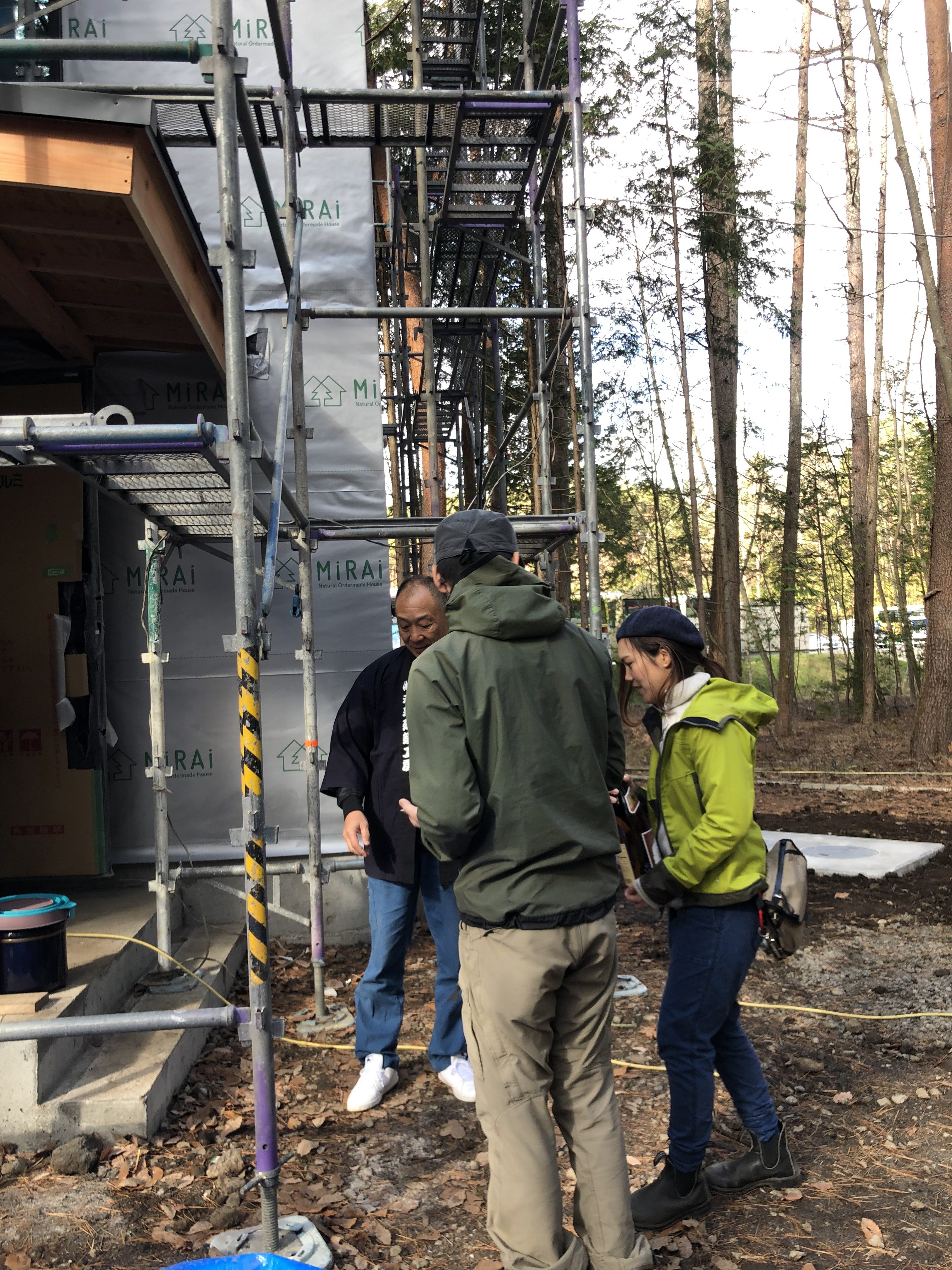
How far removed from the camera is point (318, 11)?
258 inches

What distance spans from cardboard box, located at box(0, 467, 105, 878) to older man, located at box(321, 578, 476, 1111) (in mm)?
2524

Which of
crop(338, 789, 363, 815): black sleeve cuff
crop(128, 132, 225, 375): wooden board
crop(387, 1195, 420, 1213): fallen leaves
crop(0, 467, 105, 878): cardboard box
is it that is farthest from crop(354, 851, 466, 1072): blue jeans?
crop(0, 467, 105, 878): cardboard box

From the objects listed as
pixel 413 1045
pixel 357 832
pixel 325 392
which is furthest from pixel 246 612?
pixel 325 392

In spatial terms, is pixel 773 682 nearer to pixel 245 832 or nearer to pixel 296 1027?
pixel 296 1027

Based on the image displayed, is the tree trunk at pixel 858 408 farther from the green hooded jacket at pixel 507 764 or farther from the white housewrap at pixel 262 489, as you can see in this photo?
the green hooded jacket at pixel 507 764

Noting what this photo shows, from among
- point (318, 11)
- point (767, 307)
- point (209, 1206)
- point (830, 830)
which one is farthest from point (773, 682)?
point (209, 1206)

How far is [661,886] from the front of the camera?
3.03 metres

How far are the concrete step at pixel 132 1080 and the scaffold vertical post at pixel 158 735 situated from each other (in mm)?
310

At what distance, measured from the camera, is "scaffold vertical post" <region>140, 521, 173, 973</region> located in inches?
196

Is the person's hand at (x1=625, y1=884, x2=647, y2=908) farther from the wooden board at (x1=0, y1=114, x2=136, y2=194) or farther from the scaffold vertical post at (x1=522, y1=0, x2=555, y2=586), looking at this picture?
the scaffold vertical post at (x1=522, y1=0, x2=555, y2=586)

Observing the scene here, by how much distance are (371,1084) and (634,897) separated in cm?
175

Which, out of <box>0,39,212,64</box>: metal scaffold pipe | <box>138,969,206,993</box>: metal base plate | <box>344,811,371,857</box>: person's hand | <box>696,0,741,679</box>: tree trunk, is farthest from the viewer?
<box>696,0,741,679</box>: tree trunk

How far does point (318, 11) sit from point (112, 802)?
5.45 meters

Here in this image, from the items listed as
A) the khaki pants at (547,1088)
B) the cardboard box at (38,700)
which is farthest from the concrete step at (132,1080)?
the cardboard box at (38,700)
